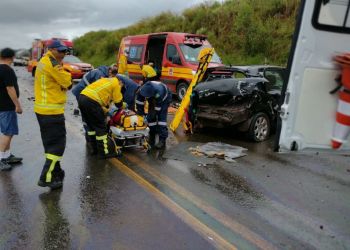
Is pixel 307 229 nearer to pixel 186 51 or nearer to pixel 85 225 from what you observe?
pixel 85 225

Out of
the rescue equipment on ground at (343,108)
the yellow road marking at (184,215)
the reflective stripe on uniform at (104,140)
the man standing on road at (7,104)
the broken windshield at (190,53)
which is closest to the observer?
the rescue equipment on ground at (343,108)

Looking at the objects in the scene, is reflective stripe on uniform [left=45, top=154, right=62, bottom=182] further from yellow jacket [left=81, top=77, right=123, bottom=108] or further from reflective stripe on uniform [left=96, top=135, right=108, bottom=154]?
yellow jacket [left=81, top=77, right=123, bottom=108]

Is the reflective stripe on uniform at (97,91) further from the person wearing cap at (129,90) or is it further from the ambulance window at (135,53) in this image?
the ambulance window at (135,53)

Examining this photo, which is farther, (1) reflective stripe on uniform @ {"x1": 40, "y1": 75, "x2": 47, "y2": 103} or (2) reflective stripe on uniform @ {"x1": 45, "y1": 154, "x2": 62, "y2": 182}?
(2) reflective stripe on uniform @ {"x1": 45, "y1": 154, "x2": 62, "y2": 182}

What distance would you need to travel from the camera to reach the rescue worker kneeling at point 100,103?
20.9ft

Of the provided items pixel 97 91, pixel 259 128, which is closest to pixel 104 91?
pixel 97 91

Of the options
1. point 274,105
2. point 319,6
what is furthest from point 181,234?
point 274,105

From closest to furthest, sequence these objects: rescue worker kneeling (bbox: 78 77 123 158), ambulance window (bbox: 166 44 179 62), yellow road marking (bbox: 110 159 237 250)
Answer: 1. yellow road marking (bbox: 110 159 237 250)
2. rescue worker kneeling (bbox: 78 77 123 158)
3. ambulance window (bbox: 166 44 179 62)

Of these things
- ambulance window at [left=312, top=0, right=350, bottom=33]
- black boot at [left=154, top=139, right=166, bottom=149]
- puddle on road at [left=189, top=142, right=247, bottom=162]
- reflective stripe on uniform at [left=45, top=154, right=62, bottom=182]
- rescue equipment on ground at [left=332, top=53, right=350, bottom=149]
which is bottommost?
black boot at [left=154, top=139, right=166, bottom=149]

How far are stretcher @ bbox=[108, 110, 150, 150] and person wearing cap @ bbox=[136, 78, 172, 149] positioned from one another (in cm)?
36

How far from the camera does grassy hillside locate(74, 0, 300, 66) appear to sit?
1872 centimetres

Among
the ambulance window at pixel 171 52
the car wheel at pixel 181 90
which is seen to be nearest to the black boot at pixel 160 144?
the car wheel at pixel 181 90

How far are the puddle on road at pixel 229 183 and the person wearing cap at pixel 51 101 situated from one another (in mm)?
1949

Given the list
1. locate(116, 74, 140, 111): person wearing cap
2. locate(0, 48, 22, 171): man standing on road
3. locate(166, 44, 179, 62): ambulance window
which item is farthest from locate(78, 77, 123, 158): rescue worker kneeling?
locate(166, 44, 179, 62): ambulance window
